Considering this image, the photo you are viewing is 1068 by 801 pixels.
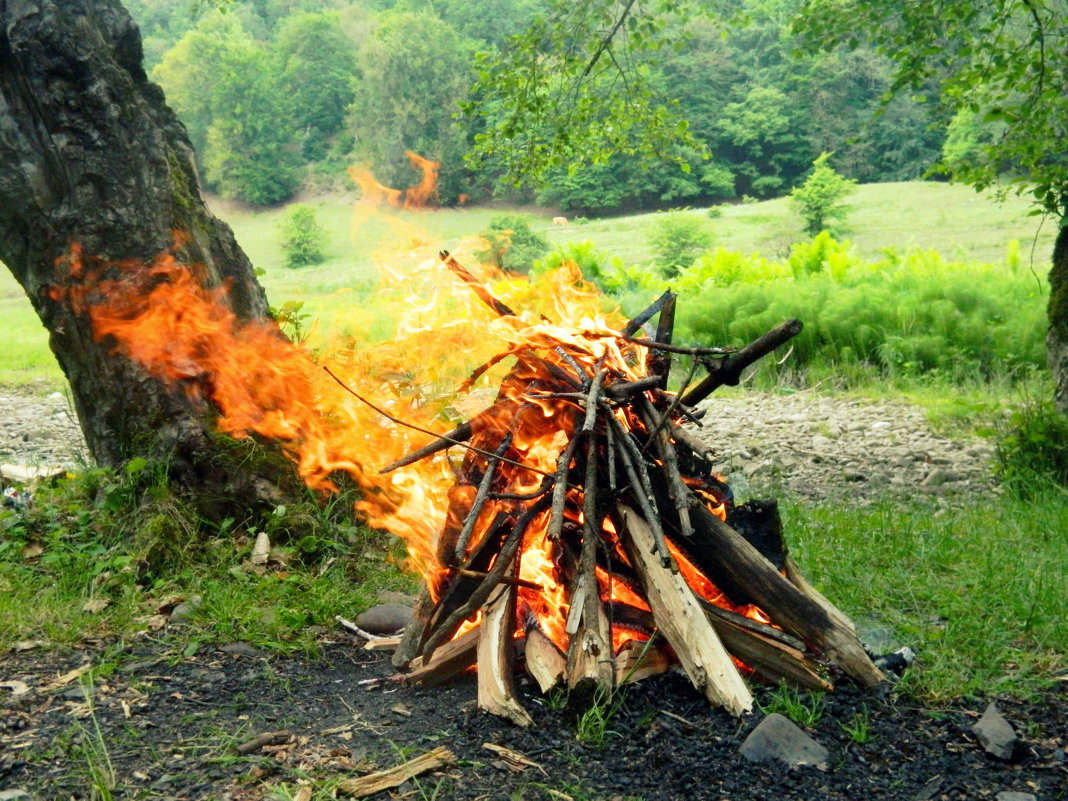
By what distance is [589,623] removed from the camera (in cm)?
297

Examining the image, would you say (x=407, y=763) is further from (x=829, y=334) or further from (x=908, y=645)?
(x=829, y=334)

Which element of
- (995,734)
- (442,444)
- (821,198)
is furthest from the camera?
(821,198)

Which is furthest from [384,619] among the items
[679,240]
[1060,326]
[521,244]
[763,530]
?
[679,240]

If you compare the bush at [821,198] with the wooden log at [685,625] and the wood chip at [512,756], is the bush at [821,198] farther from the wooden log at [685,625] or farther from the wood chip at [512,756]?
the wood chip at [512,756]

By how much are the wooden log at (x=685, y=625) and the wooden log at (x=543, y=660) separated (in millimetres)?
351

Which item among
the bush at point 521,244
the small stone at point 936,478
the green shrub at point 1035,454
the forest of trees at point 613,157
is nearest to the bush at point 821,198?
the forest of trees at point 613,157

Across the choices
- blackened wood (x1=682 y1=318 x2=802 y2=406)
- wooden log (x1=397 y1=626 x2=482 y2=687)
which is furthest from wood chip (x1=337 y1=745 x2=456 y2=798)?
blackened wood (x1=682 y1=318 x2=802 y2=406)

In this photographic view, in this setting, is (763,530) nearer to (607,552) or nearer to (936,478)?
(607,552)

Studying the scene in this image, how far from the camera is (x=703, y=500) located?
3.51m

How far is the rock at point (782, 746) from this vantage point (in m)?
2.66

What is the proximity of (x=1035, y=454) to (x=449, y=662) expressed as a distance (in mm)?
4844

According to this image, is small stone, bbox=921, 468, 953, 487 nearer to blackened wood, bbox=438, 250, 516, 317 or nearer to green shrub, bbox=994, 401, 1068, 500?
green shrub, bbox=994, 401, 1068, 500

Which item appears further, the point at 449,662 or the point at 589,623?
the point at 449,662

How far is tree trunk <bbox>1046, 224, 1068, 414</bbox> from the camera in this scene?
647cm
